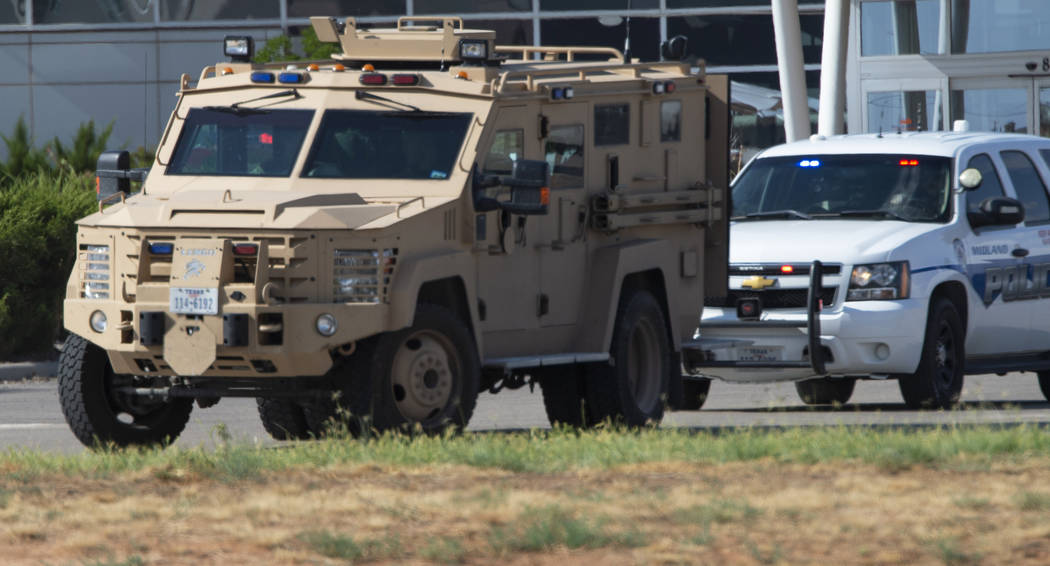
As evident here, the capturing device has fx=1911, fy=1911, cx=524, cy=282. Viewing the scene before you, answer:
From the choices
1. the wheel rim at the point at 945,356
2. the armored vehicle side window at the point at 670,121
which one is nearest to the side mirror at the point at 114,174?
the armored vehicle side window at the point at 670,121

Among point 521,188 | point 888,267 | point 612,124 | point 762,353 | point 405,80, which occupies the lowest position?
point 762,353

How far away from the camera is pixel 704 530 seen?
714cm

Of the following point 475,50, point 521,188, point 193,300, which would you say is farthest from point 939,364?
point 193,300

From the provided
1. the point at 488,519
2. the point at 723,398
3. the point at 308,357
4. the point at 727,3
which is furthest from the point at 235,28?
the point at 488,519

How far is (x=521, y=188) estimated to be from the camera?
10.8m

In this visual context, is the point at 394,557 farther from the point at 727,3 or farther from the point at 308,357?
the point at 727,3

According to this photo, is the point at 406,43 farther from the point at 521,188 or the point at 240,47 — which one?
the point at 521,188

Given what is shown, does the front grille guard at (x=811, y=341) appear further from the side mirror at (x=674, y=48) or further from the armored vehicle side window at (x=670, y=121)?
the side mirror at (x=674, y=48)

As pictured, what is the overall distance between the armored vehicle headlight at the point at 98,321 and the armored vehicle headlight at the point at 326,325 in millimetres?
1245

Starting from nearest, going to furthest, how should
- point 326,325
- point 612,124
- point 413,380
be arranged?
point 326,325 → point 413,380 → point 612,124

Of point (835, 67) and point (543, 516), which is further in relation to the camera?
point (835, 67)

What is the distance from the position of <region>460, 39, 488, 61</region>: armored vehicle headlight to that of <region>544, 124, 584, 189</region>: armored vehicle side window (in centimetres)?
63

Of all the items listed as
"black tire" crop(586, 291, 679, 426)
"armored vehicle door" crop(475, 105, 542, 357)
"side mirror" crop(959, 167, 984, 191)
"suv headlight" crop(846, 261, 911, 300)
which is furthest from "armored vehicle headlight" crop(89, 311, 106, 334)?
"side mirror" crop(959, 167, 984, 191)

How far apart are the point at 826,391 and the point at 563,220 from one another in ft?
14.5
